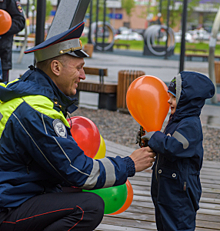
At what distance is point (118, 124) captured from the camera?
7.53m

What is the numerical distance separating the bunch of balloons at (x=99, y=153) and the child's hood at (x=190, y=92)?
0.63 metres

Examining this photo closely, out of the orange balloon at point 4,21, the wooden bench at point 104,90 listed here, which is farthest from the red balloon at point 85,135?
the wooden bench at point 104,90

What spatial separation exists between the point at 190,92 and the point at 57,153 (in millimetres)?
1092

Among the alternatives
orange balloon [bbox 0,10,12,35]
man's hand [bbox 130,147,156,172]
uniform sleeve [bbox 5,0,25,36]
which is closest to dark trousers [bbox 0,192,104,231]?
man's hand [bbox 130,147,156,172]

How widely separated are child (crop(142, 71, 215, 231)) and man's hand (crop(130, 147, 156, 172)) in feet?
0.27

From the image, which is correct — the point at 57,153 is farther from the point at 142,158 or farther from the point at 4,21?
the point at 4,21

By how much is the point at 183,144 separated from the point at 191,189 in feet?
1.10

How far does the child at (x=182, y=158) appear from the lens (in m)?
2.61

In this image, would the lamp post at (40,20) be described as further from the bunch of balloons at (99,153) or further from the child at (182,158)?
the child at (182,158)

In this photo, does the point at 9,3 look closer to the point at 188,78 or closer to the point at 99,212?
the point at 188,78

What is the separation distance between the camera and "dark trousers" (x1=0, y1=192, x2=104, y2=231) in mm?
2146

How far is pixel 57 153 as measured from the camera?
81.6 inches

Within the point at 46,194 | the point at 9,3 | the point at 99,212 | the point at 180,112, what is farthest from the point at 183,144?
the point at 9,3

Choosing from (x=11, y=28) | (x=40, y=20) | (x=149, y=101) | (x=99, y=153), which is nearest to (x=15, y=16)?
(x=11, y=28)
